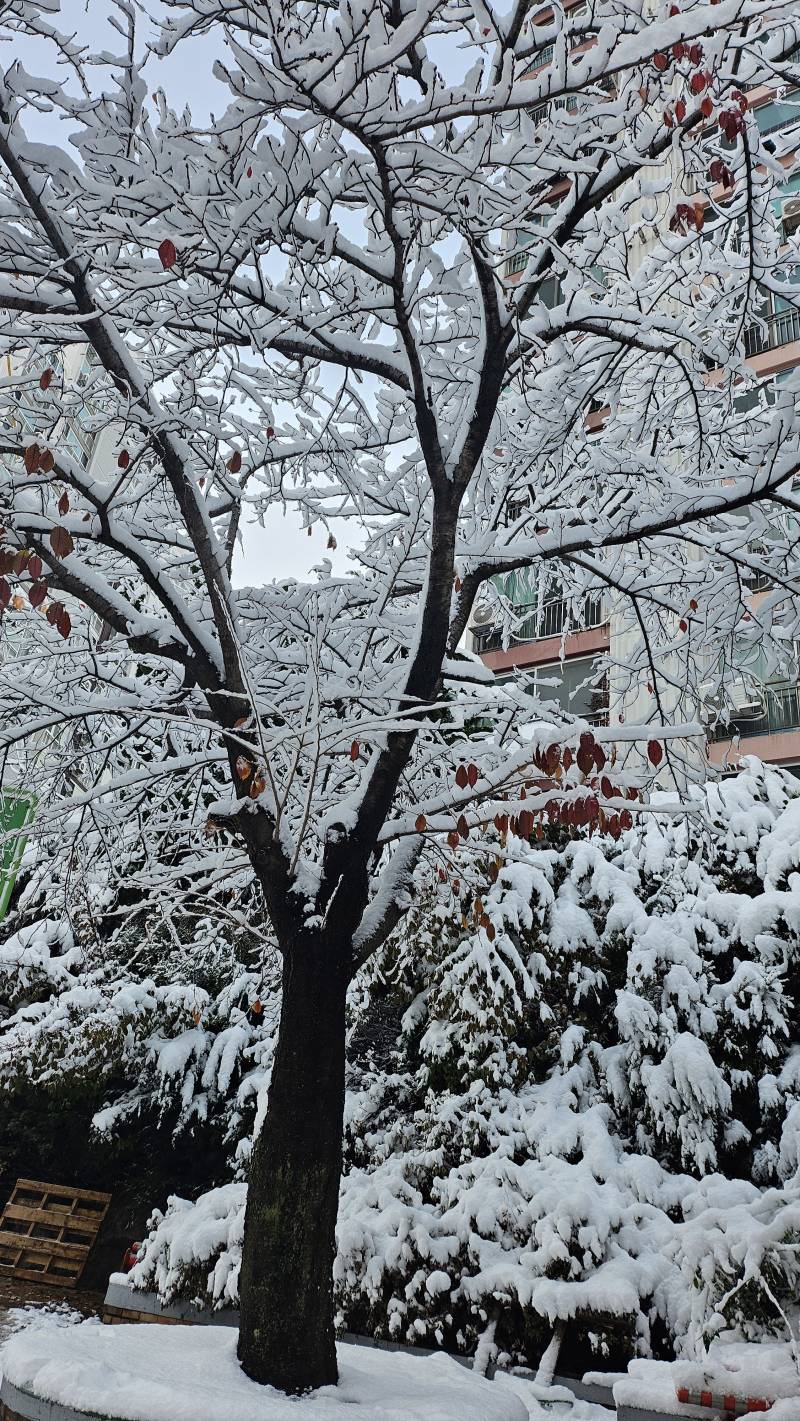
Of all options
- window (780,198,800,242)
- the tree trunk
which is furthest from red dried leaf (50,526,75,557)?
window (780,198,800,242)

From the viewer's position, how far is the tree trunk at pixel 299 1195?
423cm

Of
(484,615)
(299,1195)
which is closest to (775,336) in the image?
(484,615)

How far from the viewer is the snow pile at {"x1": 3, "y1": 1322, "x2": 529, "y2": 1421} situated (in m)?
3.60

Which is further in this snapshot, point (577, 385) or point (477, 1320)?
point (477, 1320)

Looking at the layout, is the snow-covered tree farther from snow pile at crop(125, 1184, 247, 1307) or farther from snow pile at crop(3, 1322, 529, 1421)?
snow pile at crop(125, 1184, 247, 1307)

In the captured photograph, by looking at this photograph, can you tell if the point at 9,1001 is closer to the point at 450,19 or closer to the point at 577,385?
the point at 577,385

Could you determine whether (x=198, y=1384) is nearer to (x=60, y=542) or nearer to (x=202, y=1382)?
(x=202, y=1382)

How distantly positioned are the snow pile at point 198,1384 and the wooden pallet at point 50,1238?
18.8 ft

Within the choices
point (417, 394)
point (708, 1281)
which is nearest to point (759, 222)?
point (417, 394)

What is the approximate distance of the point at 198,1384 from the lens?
3.86 meters

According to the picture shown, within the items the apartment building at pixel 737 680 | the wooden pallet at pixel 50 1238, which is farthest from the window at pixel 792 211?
the wooden pallet at pixel 50 1238

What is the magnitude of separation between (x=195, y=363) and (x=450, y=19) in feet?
9.06

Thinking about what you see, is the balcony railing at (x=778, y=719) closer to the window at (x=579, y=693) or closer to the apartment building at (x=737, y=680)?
the apartment building at (x=737, y=680)

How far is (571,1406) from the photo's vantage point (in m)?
6.19
